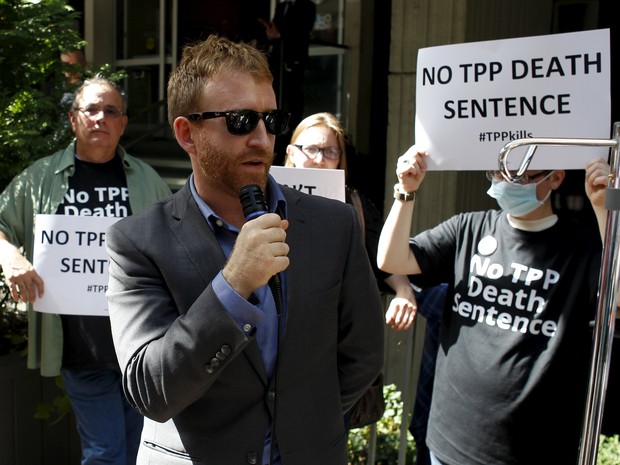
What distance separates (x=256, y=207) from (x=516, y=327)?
139 cm

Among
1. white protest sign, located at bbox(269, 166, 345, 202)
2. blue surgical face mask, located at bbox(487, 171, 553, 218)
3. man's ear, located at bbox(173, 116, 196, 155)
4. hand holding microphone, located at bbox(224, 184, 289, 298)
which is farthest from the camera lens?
white protest sign, located at bbox(269, 166, 345, 202)

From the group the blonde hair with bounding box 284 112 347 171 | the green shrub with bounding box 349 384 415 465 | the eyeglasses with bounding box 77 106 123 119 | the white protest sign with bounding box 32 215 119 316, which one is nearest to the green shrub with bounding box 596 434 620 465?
the green shrub with bounding box 349 384 415 465

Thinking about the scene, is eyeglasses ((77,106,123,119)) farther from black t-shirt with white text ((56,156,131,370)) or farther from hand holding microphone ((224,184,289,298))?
hand holding microphone ((224,184,289,298))

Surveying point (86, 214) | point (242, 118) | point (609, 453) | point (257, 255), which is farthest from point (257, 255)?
point (609, 453)

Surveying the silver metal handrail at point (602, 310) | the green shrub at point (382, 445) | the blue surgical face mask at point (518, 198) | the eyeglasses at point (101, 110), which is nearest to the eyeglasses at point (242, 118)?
the silver metal handrail at point (602, 310)

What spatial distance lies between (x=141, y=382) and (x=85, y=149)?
222cm

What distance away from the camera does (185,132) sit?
1.92 meters

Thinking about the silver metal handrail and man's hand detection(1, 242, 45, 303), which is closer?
the silver metal handrail

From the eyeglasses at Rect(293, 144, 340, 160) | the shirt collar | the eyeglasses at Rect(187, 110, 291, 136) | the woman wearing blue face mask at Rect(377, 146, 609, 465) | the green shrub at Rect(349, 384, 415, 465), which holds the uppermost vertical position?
the eyeglasses at Rect(187, 110, 291, 136)

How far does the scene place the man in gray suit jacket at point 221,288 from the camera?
1.75m

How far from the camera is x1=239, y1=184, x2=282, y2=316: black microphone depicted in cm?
169

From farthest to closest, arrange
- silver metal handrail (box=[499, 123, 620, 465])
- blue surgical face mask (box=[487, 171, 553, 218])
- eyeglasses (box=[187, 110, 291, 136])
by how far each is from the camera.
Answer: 1. blue surgical face mask (box=[487, 171, 553, 218])
2. silver metal handrail (box=[499, 123, 620, 465])
3. eyeglasses (box=[187, 110, 291, 136])

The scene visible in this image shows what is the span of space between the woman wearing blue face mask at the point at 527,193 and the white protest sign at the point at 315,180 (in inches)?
29.4

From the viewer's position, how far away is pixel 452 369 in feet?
9.34
